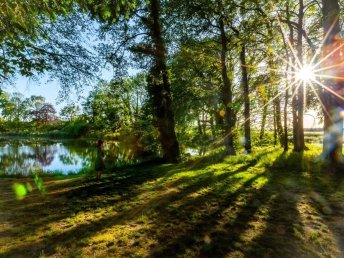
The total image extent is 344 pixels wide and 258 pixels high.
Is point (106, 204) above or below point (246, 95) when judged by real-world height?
below

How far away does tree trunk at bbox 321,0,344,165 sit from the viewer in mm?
9531

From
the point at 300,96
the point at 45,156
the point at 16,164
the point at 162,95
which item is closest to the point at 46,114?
the point at 45,156

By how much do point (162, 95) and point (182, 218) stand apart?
1131 cm

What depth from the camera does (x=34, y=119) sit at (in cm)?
9225

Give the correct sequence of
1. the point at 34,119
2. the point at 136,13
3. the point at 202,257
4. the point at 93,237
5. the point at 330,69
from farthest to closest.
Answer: the point at 34,119 → the point at 136,13 → the point at 330,69 → the point at 93,237 → the point at 202,257

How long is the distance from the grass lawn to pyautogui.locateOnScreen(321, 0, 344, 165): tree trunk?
1528 millimetres

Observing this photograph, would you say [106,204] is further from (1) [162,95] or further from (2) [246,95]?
(2) [246,95]

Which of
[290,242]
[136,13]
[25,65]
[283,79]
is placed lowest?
[290,242]

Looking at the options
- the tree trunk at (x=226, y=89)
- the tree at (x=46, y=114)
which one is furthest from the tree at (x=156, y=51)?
the tree at (x=46, y=114)

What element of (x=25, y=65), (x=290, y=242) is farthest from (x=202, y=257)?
(x=25, y=65)

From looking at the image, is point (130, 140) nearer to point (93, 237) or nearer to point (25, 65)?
point (25, 65)

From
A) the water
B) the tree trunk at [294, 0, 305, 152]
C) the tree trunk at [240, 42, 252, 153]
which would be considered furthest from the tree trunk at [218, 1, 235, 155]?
the water

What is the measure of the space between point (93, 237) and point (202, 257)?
2.14 meters

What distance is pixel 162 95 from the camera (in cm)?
1622
